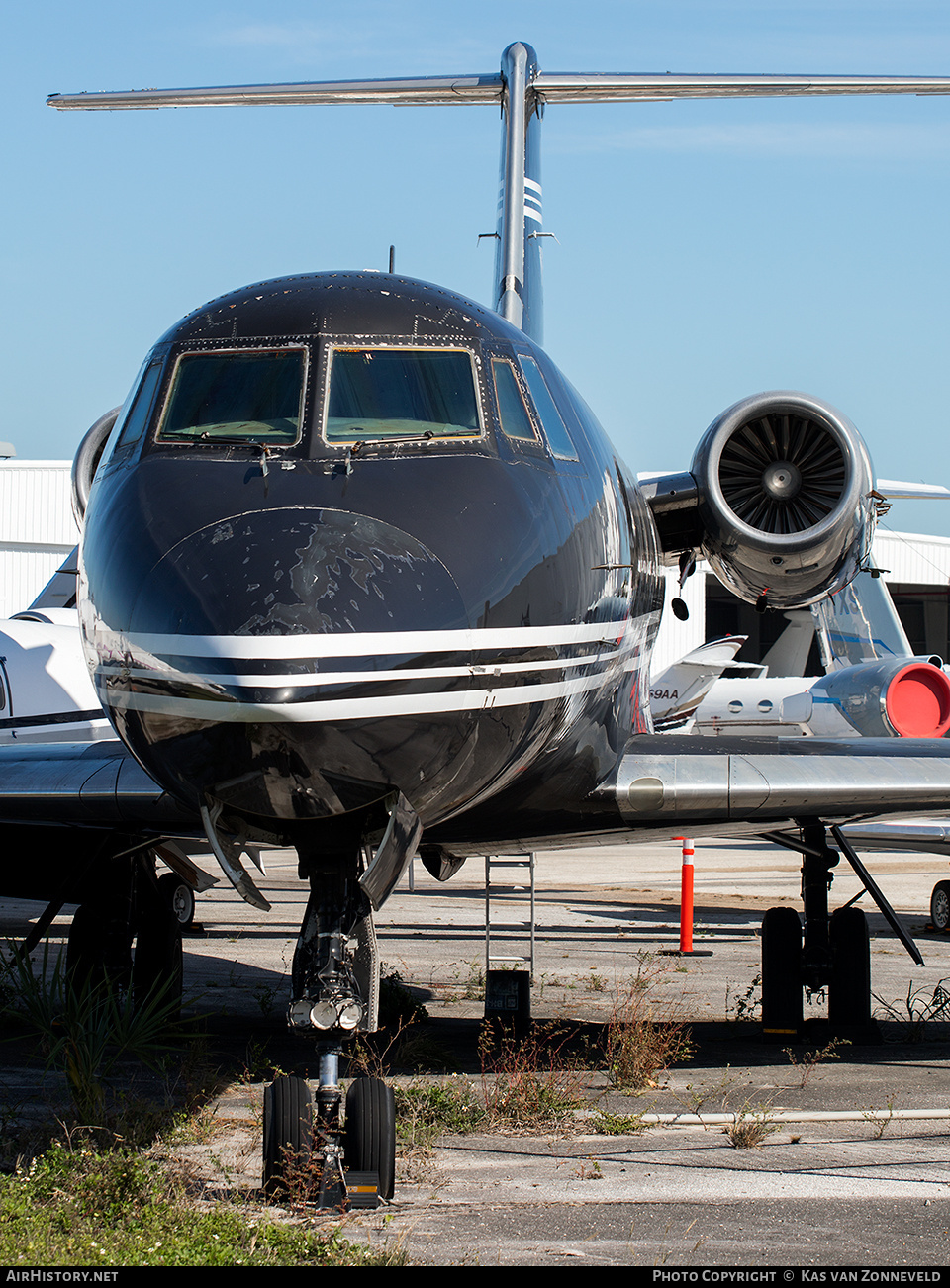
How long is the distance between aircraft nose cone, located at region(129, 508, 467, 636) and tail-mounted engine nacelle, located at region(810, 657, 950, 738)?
2041 centimetres

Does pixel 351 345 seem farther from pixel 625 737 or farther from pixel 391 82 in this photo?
pixel 391 82

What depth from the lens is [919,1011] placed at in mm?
10328

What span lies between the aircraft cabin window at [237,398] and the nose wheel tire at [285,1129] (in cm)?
244

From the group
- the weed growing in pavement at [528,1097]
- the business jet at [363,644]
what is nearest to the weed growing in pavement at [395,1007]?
the business jet at [363,644]

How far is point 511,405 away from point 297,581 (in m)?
2.09

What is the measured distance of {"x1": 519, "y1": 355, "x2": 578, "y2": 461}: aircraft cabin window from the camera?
6.34 m

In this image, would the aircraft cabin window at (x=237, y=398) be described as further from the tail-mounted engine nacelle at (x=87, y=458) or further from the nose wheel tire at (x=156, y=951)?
the nose wheel tire at (x=156, y=951)

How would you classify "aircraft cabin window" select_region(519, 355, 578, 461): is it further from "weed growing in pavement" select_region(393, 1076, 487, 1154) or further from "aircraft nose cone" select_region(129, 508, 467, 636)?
"weed growing in pavement" select_region(393, 1076, 487, 1154)

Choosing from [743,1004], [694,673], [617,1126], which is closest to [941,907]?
[743,1004]

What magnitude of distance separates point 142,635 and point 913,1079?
5.59 meters

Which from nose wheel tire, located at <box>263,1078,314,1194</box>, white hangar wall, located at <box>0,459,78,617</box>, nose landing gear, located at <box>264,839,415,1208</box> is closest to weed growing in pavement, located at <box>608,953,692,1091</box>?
nose landing gear, located at <box>264,839,415,1208</box>

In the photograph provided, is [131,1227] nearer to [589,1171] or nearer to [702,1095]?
[589,1171]

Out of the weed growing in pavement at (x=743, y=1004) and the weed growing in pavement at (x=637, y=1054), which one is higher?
the weed growing in pavement at (x=637, y=1054)

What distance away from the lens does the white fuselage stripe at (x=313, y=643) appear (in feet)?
13.7
